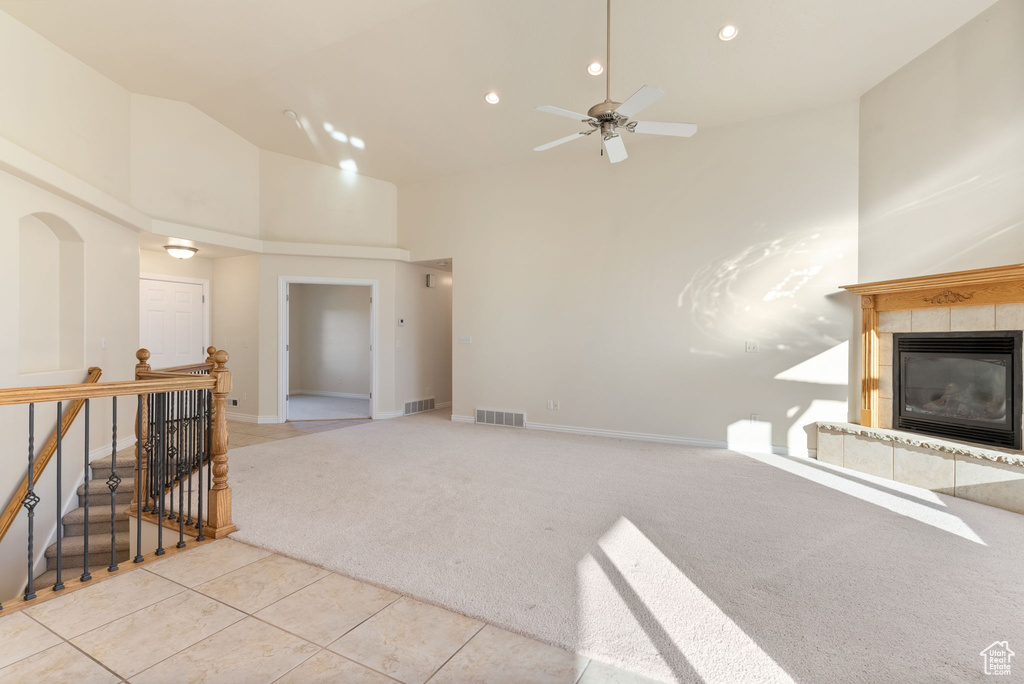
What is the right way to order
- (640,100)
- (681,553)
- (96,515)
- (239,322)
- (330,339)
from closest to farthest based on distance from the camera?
1. (681,553)
2. (640,100)
3. (96,515)
4. (239,322)
5. (330,339)

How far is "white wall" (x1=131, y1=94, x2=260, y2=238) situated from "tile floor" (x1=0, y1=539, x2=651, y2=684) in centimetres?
483

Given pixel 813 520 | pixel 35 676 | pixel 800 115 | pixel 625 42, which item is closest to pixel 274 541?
pixel 35 676

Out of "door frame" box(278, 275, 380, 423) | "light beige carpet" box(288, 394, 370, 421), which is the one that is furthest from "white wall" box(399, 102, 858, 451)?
"light beige carpet" box(288, 394, 370, 421)

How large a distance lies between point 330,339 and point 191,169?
4484 millimetres

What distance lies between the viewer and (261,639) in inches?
72.1

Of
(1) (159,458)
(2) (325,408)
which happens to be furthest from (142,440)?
(2) (325,408)

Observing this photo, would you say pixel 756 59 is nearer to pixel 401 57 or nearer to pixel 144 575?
pixel 401 57

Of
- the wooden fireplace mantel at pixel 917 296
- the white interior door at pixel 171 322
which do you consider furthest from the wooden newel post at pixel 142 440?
the wooden fireplace mantel at pixel 917 296

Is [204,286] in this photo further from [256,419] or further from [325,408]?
[325,408]

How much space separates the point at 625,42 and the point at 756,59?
1.21 metres

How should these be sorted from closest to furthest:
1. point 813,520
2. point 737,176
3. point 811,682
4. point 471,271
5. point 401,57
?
1. point 811,682
2. point 813,520
3. point 401,57
4. point 737,176
5. point 471,271

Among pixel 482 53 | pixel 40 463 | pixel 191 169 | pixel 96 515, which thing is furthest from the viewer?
pixel 191 169

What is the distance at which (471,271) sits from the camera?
21.8 ft

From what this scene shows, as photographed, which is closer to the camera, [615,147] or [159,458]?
[159,458]
